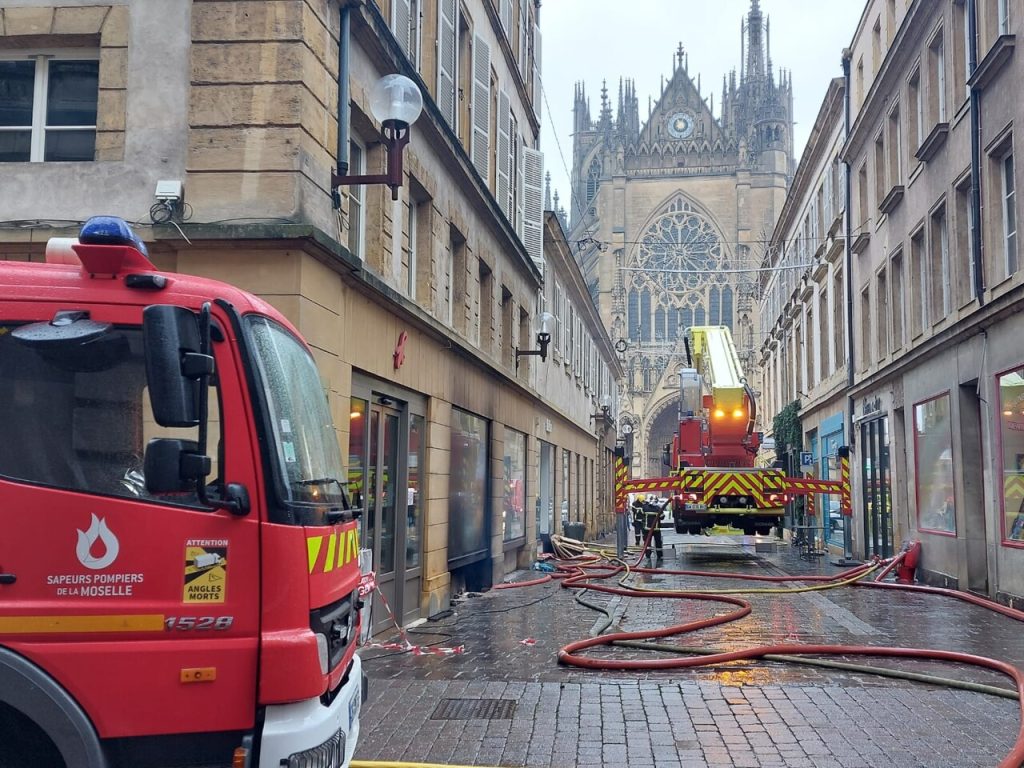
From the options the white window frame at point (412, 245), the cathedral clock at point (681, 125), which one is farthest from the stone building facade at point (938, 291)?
the cathedral clock at point (681, 125)

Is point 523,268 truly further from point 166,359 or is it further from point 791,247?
point 791,247

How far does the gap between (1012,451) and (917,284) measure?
6.10 meters

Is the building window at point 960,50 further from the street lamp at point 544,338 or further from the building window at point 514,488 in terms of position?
the building window at point 514,488

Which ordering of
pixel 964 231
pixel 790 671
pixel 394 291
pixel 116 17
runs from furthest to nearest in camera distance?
pixel 964 231 < pixel 394 291 < pixel 116 17 < pixel 790 671

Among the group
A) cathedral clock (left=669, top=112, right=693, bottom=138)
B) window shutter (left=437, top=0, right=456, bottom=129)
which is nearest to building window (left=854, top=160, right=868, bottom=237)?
window shutter (left=437, top=0, right=456, bottom=129)

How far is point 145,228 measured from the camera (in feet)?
28.5

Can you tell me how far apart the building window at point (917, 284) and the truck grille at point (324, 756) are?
16.3 metres

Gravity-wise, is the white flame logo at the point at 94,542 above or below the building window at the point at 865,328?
below

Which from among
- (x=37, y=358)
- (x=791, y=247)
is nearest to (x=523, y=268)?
(x=37, y=358)

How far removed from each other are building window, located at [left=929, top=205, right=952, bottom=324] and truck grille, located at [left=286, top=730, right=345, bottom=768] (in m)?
15.2

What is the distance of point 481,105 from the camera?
54.5 feet

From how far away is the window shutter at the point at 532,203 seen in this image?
20.6 metres

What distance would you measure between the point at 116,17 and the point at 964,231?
1242 centimetres

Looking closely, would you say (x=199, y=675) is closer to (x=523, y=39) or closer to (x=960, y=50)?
(x=960, y=50)
